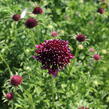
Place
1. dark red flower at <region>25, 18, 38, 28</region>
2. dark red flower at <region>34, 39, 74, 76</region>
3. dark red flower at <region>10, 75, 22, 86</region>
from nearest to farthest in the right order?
dark red flower at <region>34, 39, 74, 76</region>
dark red flower at <region>10, 75, 22, 86</region>
dark red flower at <region>25, 18, 38, 28</region>

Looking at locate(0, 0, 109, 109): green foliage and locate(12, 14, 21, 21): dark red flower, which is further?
locate(12, 14, 21, 21): dark red flower

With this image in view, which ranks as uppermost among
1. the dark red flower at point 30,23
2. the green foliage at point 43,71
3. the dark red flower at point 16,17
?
the dark red flower at point 16,17

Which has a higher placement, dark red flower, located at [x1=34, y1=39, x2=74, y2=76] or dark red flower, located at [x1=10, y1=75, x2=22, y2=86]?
dark red flower, located at [x1=34, y1=39, x2=74, y2=76]

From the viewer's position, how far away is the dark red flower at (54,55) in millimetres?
1989

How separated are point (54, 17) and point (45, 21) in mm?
1106

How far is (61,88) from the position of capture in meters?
3.01

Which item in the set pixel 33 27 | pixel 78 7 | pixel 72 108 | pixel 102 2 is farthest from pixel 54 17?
pixel 72 108

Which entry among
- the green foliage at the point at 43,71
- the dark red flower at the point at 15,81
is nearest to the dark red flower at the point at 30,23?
the green foliage at the point at 43,71

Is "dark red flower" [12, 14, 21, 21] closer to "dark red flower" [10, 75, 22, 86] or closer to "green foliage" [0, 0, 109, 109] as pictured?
"green foliage" [0, 0, 109, 109]

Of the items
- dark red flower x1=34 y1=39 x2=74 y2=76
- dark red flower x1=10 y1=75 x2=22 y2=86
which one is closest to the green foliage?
dark red flower x1=10 y1=75 x2=22 y2=86

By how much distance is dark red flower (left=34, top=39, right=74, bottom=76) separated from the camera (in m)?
1.99

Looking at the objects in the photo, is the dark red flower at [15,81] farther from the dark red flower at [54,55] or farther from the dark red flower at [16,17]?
the dark red flower at [16,17]

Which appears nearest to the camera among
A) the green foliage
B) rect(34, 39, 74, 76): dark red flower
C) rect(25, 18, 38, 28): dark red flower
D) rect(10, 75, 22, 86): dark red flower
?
rect(34, 39, 74, 76): dark red flower

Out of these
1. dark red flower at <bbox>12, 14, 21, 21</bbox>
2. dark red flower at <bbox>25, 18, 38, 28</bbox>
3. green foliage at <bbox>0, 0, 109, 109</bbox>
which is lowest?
green foliage at <bbox>0, 0, 109, 109</bbox>
